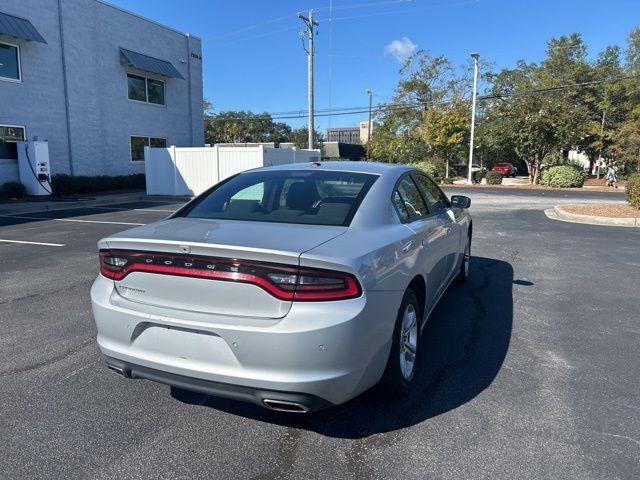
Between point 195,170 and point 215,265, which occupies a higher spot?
point 195,170

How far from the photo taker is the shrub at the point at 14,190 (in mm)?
16631

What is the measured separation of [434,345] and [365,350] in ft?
5.74

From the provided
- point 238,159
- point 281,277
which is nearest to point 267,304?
point 281,277

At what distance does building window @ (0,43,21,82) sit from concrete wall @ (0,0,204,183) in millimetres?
198

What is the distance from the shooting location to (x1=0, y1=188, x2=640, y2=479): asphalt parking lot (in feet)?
8.15

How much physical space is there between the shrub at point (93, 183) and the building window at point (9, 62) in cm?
383

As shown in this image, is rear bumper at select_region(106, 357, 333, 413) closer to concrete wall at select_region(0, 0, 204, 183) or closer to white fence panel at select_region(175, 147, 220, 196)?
white fence panel at select_region(175, 147, 220, 196)

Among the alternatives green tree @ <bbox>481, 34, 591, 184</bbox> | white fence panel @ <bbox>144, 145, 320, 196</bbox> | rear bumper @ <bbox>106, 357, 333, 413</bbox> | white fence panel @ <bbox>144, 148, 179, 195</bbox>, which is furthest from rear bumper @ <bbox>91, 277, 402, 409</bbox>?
green tree @ <bbox>481, 34, 591, 184</bbox>

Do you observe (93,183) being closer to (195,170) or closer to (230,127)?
(195,170)

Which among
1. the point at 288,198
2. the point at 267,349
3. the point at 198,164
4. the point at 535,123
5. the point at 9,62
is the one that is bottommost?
the point at 267,349

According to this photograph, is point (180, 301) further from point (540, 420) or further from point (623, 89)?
point (623, 89)

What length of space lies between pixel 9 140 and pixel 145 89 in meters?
7.82

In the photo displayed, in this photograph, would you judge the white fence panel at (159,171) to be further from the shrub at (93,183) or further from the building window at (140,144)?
the building window at (140,144)

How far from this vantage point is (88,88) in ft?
66.6
